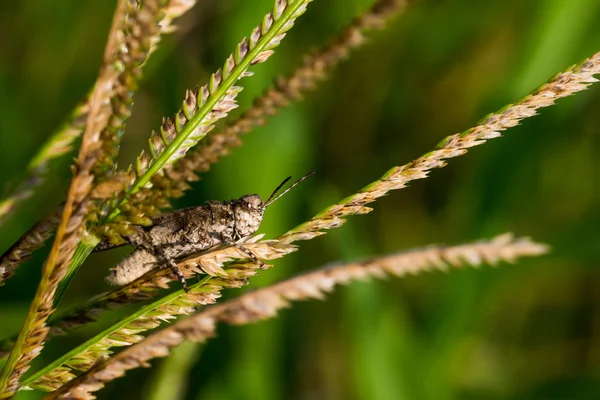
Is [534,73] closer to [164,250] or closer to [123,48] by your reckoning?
[164,250]

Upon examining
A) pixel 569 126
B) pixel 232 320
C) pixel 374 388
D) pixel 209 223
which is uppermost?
pixel 569 126

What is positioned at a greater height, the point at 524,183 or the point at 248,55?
the point at 524,183

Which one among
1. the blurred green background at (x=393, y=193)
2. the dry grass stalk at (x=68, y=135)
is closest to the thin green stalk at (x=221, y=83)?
the dry grass stalk at (x=68, y=135)

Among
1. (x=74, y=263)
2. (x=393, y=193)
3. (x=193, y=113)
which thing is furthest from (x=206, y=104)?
(x=393, y=193)

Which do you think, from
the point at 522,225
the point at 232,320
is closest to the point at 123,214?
the point at 232,320

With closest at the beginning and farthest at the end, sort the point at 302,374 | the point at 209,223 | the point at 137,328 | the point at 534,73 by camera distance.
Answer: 1. the point at 137,328
2. the point at 209,223
3. the point at 534,73
4. the point at 302,374

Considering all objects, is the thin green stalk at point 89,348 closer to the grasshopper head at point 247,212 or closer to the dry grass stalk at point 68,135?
the dry grass stalk at point 68,135
